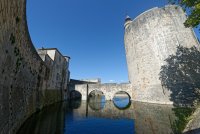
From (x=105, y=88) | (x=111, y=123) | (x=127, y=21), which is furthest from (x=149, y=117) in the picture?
(x=127, y=21)

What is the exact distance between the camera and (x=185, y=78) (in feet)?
58.4

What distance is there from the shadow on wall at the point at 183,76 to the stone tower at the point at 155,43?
73 centimetres

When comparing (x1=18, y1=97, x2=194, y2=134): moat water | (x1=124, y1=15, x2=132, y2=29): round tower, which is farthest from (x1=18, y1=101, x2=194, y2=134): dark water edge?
(x1=124, y1=15, x2=132, y2=29): round tower

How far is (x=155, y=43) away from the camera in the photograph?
21125mm

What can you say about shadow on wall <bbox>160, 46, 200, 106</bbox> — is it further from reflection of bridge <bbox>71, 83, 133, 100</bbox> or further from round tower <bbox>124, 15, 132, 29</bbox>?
round tower <bbox>124, 15, 132, 29</bbox>

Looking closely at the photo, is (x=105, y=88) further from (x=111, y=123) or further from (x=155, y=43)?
(x=111, y=123)

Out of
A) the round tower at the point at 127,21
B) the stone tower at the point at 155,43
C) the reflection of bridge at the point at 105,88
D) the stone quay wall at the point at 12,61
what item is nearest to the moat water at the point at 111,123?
the stone quay wall at the point at 12,61

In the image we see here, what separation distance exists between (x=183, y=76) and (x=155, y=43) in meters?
6.05

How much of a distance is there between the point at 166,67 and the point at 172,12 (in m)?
8.26

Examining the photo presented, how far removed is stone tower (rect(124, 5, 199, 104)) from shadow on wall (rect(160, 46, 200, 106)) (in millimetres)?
→ 732

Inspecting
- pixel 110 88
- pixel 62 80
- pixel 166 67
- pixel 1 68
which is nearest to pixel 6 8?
pixel 1 68

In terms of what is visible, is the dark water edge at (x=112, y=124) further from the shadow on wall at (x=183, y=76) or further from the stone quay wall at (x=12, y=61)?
the shadow on wall at (x=183, y=76)

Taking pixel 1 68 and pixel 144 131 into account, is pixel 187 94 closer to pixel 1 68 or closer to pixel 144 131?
pixel 144 131

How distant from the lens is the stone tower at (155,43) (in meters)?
19.6
